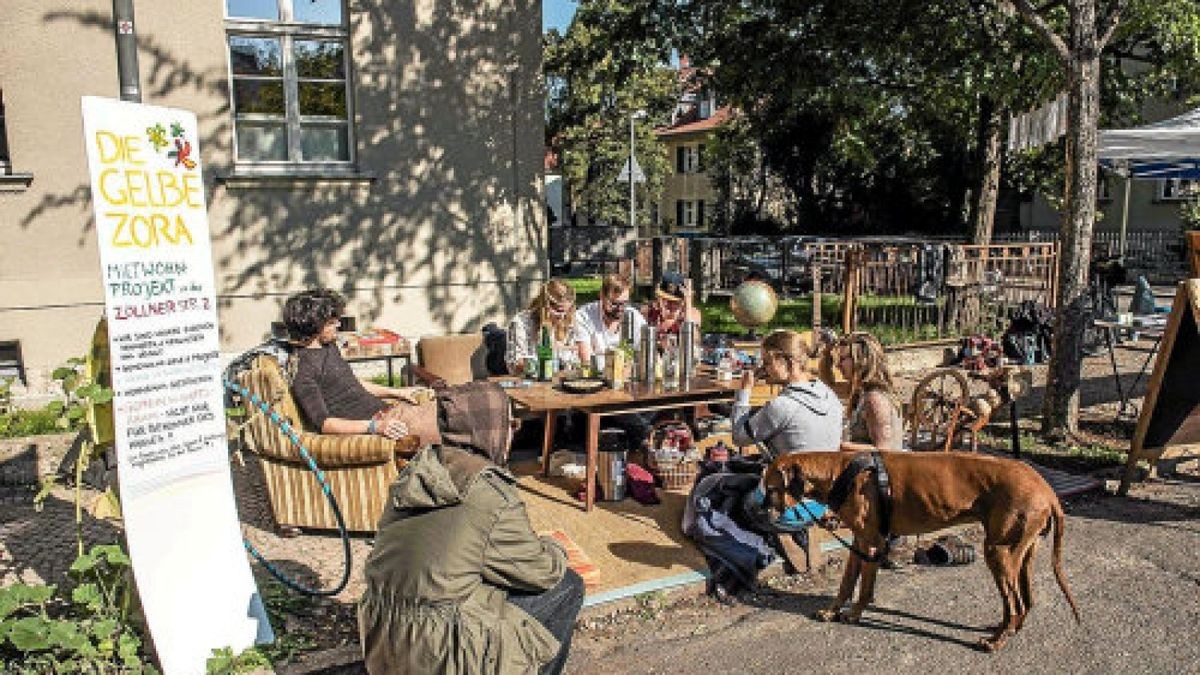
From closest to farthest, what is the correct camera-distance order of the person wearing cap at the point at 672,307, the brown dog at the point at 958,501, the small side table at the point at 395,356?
the brown dog at the point at 958,501 < the person wearing cap at the point at 672,307 < the small side table at the point at 395,356

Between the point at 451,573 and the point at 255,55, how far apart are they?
8106 mm

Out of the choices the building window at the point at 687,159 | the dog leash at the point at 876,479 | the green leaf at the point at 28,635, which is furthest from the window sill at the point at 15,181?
the building window at the point at 687,159

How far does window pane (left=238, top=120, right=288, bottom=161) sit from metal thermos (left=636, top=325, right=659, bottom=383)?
5395 mm

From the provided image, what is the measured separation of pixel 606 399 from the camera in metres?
5.64

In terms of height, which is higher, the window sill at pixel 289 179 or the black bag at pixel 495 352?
the window sill at pixel 289 179

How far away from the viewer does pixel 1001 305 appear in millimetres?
12125

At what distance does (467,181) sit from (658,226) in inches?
1805

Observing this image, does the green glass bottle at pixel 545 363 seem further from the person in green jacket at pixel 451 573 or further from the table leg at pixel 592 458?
the person in green jacket at pixel 451 573

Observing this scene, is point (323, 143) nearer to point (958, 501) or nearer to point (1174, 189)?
point (958, 501)

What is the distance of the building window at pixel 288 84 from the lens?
30.2ft

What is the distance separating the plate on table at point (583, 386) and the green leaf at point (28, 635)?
3.22m

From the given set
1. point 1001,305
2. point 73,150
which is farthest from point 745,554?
point 1001,305

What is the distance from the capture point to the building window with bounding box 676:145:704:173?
52.5m

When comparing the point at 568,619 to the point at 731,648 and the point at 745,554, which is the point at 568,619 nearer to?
the point at 731,648
